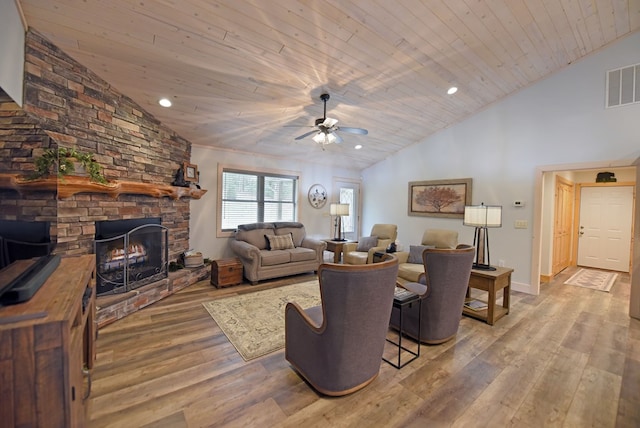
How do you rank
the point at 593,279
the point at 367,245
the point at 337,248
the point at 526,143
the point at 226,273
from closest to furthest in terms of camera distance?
the point at 226,273 → the point at 526,143 → the point at 593,279 → the point at 367,245 → the point at 337,248

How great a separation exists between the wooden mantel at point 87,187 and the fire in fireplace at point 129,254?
435mm

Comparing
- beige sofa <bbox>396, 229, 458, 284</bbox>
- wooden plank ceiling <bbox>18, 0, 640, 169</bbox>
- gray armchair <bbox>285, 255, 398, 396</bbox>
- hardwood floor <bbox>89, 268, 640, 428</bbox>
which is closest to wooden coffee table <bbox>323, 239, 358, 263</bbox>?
beige sofa <bbox>396, 229, 458, 284</bbox>

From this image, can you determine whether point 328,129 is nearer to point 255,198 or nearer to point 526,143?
point 255,198

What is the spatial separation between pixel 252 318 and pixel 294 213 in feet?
11.1

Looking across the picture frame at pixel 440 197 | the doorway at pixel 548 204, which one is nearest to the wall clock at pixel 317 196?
the picture frame at pixel 440 197

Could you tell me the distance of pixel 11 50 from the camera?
2100 mm

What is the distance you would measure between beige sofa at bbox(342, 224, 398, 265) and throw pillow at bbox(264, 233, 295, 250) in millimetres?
1151

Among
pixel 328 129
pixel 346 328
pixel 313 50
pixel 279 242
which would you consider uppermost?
pixel 313 50

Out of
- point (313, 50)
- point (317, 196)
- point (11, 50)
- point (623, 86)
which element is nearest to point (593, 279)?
point (623, 86)

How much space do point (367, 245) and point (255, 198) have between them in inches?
102

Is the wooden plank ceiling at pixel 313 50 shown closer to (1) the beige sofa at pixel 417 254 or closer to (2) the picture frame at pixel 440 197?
(2) the picture frame at pixel 440 197

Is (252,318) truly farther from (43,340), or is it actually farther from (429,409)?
(43,340)

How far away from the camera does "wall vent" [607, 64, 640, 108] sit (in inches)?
143

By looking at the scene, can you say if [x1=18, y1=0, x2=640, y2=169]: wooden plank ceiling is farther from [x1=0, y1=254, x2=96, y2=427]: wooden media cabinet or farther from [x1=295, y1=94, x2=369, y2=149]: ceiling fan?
[x1=0, y1=254, x2=96, y2=427]: wooden media cabinet
